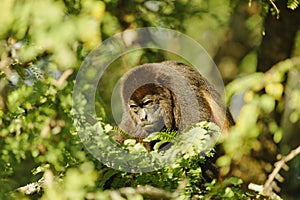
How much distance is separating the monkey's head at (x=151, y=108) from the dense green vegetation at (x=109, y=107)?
136 mm

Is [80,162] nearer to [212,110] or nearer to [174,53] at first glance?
[212,110]

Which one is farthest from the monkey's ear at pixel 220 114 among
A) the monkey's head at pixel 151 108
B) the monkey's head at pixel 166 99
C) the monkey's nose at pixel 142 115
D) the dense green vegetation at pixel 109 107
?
the monkey's nose at pixel 142 115

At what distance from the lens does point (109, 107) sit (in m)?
3.40

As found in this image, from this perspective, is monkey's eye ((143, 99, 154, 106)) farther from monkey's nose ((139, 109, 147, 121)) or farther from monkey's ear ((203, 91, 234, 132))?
monkey's ear ((203, 91, 234, 132))

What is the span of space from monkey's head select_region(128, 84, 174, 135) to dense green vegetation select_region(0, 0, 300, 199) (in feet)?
0.45

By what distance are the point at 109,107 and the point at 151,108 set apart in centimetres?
23

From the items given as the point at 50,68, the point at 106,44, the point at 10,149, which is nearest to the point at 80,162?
the point at 10,149

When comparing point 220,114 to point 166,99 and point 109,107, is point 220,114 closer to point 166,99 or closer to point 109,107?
point 166,99

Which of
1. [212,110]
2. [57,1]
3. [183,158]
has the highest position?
[57,1]

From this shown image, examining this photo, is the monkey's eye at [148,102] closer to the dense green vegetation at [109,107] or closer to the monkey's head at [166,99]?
the monkey's head at [166,99]

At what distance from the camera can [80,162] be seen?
234 cm

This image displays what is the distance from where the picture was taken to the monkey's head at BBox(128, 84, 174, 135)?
10.8ft

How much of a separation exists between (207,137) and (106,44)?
132 centimetres

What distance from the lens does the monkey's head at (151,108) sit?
3289 millimetres
